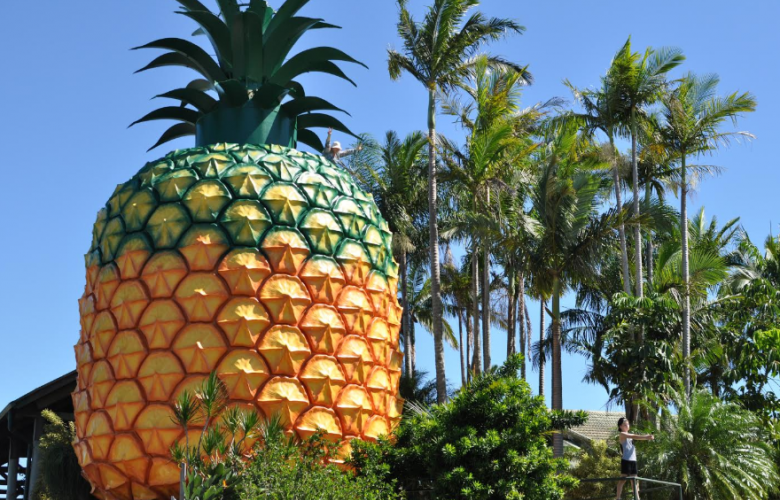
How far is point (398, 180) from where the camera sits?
28.5 metres

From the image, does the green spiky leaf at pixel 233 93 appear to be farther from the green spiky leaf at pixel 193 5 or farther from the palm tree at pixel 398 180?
the palm tree at pixel 398 180

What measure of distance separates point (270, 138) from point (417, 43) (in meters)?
10.3

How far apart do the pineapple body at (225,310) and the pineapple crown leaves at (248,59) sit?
3.56 ft

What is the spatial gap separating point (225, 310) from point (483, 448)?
4.36 m

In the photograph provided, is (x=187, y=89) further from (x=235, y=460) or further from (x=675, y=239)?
(x=675, y=239)

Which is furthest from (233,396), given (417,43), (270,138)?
(417,43)

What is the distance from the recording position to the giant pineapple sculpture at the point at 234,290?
1157 centimetres

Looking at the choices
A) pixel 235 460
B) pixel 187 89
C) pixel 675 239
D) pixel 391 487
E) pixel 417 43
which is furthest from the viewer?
pixel 675 239

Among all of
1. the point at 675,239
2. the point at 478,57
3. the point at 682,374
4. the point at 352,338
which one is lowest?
the point at 352,338

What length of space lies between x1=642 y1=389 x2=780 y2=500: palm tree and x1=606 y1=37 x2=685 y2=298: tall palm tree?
8.10m

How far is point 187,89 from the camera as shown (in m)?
13.8

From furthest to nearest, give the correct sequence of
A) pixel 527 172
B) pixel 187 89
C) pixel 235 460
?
pixel 527 172, pixel 187 89, pixel 235 460

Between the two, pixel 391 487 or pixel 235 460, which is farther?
pixel 391 487

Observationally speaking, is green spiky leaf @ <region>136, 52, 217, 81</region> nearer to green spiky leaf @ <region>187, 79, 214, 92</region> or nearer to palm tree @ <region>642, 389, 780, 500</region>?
green spiky leaf @ <region>187, 79, 214, 92</region>
